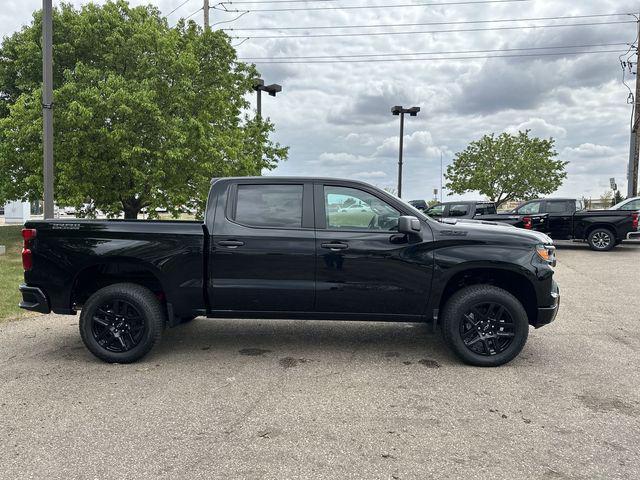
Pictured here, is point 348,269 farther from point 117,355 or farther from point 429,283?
point 117,355

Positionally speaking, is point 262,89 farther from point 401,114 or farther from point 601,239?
point 601,239

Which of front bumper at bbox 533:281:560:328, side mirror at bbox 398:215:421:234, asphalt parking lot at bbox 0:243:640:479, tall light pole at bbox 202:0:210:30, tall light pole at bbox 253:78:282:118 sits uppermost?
tall light pole at bbox 202:0:210:30

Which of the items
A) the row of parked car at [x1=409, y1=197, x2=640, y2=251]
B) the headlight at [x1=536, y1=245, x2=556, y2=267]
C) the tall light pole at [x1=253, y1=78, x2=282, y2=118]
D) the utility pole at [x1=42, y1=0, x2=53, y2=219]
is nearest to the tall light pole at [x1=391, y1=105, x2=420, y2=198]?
the tall light pole at [x1=253, y1=78, x2=282, y2=118]

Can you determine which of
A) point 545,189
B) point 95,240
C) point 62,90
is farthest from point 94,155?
point 545,189

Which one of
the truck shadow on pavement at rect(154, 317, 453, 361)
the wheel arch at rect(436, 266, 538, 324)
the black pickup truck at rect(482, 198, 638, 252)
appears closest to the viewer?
the wheel arch at rect(436, 266, 538, 324)

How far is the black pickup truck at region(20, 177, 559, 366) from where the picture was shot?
4.65 meters

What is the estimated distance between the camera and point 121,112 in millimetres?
12664

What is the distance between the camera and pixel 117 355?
4.73 metres

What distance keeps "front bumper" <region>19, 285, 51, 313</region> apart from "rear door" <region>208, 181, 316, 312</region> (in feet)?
5.42

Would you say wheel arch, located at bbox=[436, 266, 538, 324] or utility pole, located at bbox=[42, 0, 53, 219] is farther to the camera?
utility pole, located at bbox=[42, 0, 53, 219]

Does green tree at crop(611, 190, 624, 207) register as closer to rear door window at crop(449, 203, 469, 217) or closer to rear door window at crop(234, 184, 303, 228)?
rear door window at crop(449, 203, 469, 217)

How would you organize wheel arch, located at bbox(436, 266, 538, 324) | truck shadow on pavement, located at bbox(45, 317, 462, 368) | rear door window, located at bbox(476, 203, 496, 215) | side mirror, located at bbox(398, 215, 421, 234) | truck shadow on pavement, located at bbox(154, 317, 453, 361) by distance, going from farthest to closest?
rear door window, located at bbox(476, 203, 496, 215) < truck shadow on pavement, located at bbox(154, 317, 453, 361) < truck shadow on pavement, located at bbox(45, 317, 462, 368) < wheel arch, located at bbox(436, 266, 538, 324) < side mirror, located at bbox(398, 215, 421, 234)

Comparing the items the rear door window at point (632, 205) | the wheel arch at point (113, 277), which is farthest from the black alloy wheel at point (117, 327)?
the rear door window at point (632, 205)

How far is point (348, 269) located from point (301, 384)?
3.82 feet
